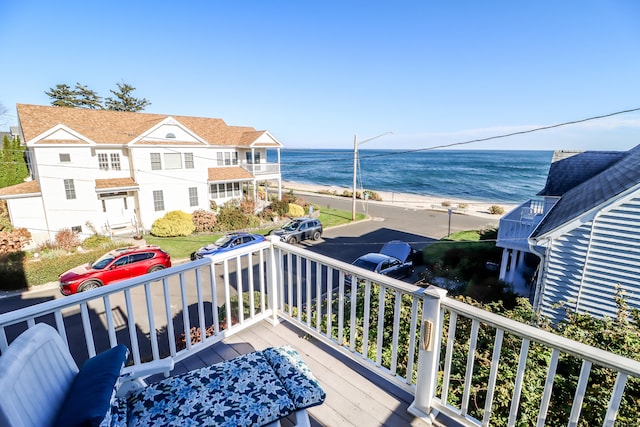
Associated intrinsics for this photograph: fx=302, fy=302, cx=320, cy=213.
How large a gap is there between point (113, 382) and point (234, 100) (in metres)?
27.8

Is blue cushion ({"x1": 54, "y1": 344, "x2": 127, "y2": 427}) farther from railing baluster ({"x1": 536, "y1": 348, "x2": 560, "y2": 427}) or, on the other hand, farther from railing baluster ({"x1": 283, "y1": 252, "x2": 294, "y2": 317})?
railing baluster ({"x1": 536, "y1": 348, "x2": 560, "y2": 427})

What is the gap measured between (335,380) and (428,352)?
94 cm

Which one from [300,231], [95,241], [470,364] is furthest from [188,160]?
[470,364]

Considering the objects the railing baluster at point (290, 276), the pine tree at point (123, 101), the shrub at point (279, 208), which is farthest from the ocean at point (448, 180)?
the railing baluster at point (290, 276)

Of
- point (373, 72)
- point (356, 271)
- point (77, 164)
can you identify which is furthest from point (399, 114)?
point (356, 271)

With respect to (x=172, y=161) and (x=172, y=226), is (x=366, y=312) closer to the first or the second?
(x=172, y=226)

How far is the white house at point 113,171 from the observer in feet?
44.7

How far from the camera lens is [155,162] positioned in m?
16.3

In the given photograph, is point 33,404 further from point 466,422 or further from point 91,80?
point 91,80

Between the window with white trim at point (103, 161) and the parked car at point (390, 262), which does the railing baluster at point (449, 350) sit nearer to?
the parked car at point (390, 262)

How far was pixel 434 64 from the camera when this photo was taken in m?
17.0

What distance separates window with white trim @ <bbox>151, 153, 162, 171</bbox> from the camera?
1617 centimetres

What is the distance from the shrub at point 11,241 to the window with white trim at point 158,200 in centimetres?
528

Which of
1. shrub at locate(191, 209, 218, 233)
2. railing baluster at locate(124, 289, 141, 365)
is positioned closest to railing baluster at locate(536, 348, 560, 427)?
railing baluster at locate(124, 289, 141, 365)
